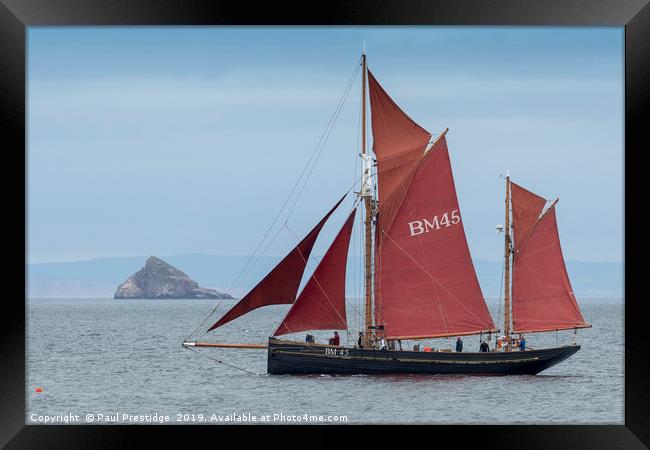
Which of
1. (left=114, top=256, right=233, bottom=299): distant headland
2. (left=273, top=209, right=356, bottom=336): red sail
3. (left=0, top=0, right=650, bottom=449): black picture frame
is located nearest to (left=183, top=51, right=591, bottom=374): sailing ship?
(left=273, top=209, right=356, bottom=336): red sail

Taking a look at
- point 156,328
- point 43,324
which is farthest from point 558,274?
point 43,324

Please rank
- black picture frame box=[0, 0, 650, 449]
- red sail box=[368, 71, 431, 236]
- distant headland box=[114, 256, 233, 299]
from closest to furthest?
1. black picture frame box=[0, 0, 650, 449]
2. red sail box=[368, 71, 431, 236]
3. distant headland box=[114, 256, 233, 299]

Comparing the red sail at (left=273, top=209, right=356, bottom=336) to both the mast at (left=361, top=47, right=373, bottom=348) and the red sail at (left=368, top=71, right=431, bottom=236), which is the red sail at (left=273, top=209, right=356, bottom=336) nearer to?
the mast at (left=361, top=47, right=373, bottom=348)

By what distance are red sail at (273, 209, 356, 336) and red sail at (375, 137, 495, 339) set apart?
1435mm

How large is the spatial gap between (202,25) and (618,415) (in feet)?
58.9

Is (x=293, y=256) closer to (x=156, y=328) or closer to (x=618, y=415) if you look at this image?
(x=618, y=415)

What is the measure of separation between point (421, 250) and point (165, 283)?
90.7 metres

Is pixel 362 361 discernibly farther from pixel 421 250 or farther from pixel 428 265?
pixel 421 250

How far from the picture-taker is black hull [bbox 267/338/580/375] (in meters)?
34.2

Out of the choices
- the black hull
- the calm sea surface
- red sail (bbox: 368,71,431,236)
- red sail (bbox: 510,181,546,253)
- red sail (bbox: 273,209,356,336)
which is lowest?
the calm sea surface

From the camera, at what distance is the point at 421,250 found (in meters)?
34.2

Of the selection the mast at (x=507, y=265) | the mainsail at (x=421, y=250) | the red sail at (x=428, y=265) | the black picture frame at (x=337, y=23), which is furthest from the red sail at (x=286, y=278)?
the black picture frame at (x=337, y=23)

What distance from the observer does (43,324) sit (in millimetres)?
86312

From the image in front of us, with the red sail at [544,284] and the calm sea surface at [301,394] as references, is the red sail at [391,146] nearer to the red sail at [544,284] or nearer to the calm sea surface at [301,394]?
the red sail at [544,284]
